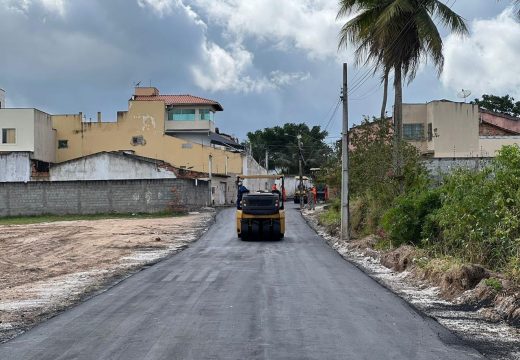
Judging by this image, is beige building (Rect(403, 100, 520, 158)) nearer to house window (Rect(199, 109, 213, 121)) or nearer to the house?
house window (Rect(199, 109, 213, 121))

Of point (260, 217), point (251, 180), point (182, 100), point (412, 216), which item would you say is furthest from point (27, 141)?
point (412, 216)

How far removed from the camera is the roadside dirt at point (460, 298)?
946cm

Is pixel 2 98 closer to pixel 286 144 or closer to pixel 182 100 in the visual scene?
pixel 182 100

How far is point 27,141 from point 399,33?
168 ft

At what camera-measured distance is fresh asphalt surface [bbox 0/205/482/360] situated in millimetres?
8336

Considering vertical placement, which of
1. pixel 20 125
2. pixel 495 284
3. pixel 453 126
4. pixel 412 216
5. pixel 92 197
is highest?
pixel 20 125

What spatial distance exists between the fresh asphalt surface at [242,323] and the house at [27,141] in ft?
157

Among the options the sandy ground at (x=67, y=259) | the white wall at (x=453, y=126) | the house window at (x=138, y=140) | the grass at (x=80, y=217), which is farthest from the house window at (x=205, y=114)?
the sandy ground at (x=67, y=259)

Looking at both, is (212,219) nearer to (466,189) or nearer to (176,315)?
(466,189)

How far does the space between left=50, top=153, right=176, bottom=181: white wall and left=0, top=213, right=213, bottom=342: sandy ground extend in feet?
64.1

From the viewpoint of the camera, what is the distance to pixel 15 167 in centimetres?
6072

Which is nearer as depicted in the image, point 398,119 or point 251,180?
point 398,119

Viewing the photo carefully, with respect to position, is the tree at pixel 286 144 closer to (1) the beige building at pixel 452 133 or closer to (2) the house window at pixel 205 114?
(2) the house window at pixel 205 114

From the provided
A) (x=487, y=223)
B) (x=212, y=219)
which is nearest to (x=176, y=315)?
(x=487, y=223)
